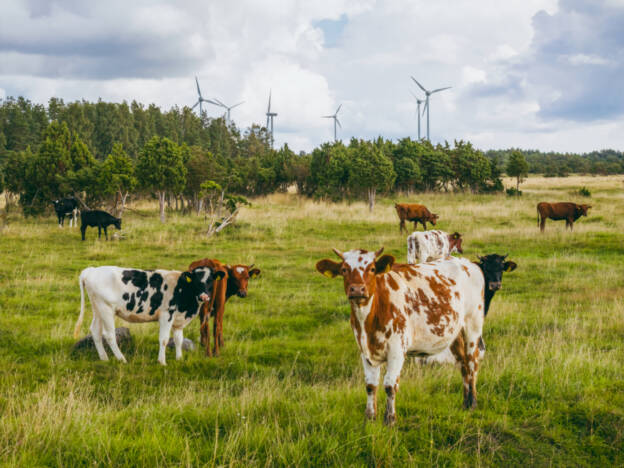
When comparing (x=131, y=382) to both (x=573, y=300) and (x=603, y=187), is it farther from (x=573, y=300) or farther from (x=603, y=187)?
(x=603, y=187)

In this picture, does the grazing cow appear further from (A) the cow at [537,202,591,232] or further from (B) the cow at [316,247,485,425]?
(A) the cow at [537,202,591,232]

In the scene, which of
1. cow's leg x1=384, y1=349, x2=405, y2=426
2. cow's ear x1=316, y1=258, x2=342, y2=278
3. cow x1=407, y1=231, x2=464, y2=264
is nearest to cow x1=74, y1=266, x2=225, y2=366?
cow's ear x1=316, y1=258, x2=342, y2=278

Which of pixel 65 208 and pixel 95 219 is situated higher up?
pixel 65 208

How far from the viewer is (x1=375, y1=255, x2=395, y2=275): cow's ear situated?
16.6 feet

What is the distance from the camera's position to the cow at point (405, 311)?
5.09 metres

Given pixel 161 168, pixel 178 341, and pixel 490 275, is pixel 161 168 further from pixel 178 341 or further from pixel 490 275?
pixel 490 275

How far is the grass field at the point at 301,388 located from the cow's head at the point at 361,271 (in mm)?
1393

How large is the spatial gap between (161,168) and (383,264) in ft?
91.0

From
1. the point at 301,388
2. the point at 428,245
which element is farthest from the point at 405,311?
the point at 428,245

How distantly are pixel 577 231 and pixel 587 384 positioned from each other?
66.0ft

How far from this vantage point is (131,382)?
7234 millimetres

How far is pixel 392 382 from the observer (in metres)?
5.14

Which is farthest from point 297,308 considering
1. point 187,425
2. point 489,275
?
point 187,425

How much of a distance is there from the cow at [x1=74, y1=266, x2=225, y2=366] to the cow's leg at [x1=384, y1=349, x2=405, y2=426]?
4157 millimetres
